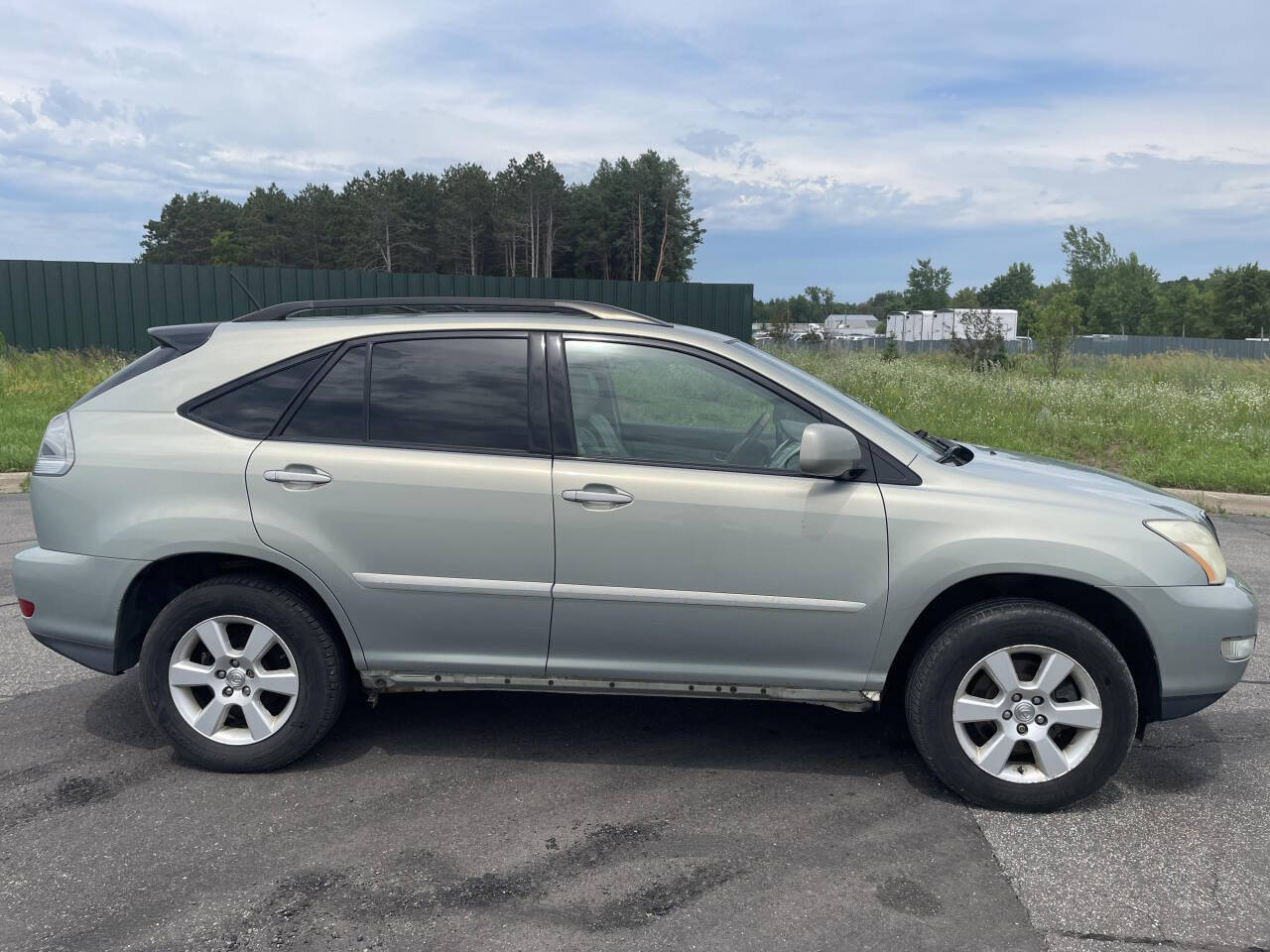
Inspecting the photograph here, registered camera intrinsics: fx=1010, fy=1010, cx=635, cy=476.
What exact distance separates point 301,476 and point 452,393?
2.10 feet

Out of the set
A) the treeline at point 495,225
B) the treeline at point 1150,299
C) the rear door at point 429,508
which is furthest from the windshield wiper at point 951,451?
the treeline at point 1150,299

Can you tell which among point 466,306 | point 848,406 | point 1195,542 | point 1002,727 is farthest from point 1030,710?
point 466,306

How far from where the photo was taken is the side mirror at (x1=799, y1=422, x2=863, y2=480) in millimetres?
3508

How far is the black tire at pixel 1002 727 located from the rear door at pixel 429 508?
1410mm

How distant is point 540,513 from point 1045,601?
1.85m

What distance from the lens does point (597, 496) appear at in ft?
11.9

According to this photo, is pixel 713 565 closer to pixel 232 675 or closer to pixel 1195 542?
pixel 1195 542

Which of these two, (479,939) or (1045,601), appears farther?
(1045,601)

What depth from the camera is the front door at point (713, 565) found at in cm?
360

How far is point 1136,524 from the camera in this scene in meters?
3.61

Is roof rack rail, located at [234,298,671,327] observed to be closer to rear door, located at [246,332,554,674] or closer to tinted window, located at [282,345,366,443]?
rear door, located at [246,332,554,674]

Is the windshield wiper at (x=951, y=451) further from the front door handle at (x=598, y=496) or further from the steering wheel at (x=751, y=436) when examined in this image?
the front door handle at (x=598, y=496)

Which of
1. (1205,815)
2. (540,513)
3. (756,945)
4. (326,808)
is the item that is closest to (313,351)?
(540,513)

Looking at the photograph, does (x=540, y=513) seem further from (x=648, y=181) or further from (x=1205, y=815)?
(x=648, y=181)
